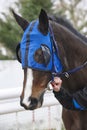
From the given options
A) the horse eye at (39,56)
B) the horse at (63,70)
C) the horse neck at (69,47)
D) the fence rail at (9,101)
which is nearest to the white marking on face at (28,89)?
the horse at (63,70)

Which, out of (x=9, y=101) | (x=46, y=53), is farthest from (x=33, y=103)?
(x=9, y=101)

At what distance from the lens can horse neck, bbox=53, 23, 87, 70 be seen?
11.2 ft

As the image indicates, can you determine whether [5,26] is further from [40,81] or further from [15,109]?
[40,81]

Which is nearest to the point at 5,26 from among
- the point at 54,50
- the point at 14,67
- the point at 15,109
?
the point at 14,67

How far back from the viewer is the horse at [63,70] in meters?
3.17

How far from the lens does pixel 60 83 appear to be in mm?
3393

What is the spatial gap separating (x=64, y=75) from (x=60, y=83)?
10 centimetres

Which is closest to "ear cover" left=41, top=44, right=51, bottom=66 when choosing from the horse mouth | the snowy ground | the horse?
the horse

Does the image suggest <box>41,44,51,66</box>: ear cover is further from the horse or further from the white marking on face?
the white marking on face

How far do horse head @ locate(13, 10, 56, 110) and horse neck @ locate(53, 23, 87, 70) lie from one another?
16 centimetres

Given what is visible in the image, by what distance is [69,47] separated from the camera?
11.5 ft

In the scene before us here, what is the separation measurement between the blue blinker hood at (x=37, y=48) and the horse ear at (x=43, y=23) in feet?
0.11

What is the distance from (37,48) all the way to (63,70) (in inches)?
13.5

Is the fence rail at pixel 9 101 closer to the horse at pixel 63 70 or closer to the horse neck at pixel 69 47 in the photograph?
the horse at pixel 63 70
